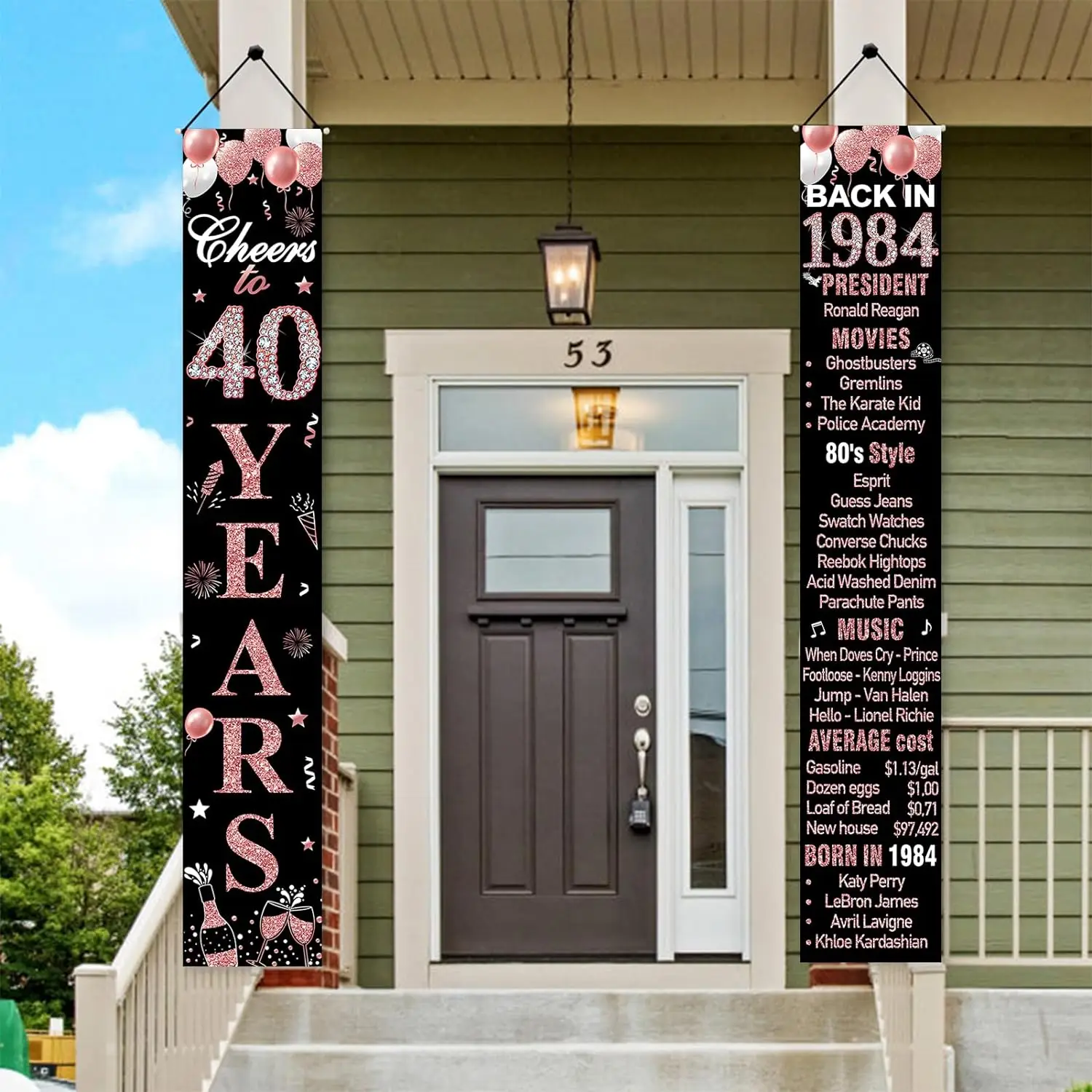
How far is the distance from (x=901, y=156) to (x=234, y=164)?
1882mm

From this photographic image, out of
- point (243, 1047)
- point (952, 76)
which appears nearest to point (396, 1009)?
point (243, 1047)

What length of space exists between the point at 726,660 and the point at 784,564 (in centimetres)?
42

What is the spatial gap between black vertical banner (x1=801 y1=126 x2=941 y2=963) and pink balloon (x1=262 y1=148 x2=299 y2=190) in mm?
1438

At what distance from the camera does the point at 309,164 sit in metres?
5.31

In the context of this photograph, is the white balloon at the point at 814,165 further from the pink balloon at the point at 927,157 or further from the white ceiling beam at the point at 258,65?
the white ceiling beam at the point at 258,65

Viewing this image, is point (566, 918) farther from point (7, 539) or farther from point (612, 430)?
point (7, 539)

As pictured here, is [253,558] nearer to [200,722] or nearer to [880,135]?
[200,722]

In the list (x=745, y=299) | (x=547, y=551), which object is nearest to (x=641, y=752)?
(x=547, y=551)

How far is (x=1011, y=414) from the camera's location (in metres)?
7.26

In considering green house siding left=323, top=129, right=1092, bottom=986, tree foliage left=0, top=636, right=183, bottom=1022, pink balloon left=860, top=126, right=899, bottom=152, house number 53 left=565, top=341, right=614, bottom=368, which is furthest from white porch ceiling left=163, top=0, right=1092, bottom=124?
tree foliage left=0, top=636, right=183, bottom=1022

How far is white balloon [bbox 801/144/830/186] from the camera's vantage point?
535cm

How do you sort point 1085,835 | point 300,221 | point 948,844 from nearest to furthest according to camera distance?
point 300,221, point 1085,835, point 948,844

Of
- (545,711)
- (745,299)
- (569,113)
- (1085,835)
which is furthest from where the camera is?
(745,299)

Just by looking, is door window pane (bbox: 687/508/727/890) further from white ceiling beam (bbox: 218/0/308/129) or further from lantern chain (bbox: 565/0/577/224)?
white ceiling beam (bbox: 218/0/308/129)
